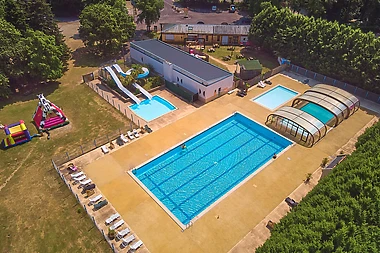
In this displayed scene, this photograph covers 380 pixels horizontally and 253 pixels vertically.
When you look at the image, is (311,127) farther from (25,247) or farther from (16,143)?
(16,143)

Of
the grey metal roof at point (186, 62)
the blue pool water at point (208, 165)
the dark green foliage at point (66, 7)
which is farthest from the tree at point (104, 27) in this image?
the blue pool water at point (208, 165)

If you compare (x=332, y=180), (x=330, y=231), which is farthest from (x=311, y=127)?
(x=330, y=231)

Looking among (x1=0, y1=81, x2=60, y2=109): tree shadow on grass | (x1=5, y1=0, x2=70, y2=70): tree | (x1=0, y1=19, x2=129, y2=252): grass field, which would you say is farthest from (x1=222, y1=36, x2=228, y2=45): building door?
(x1=0, y1=81, x2=60, y2=109): tree shadow on grass

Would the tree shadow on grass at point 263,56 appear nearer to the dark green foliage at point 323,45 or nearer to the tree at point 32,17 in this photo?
the dark green foliage at point 323,45

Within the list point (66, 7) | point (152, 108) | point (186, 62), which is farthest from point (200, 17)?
point (152, 108)

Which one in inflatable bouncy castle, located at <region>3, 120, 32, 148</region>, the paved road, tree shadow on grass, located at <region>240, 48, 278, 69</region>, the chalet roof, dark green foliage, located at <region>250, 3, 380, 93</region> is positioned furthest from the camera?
the paved road

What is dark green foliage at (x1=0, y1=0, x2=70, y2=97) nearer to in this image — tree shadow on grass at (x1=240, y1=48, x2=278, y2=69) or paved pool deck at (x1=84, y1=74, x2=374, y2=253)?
paved pool deck at (x1=84, y1=74, x2=374, y2=253)

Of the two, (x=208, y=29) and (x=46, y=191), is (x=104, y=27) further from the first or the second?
(x=46, y=191)
